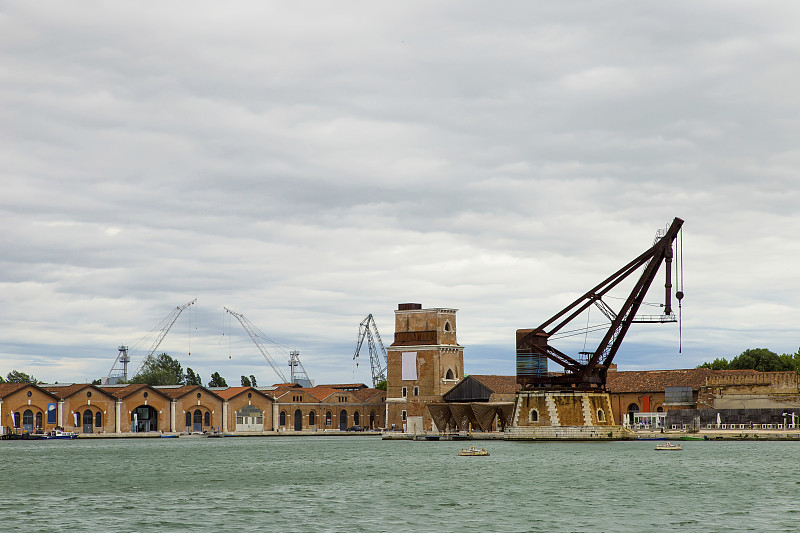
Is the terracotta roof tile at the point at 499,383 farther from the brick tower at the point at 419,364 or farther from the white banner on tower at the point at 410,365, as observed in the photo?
the white banner on tower at the point at 410,365

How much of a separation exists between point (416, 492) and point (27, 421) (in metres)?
101

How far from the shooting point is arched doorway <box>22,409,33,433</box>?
13600 centimetres

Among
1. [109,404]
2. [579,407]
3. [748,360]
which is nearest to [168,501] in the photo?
[579,407]

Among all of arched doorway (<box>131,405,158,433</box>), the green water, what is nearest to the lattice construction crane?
the green water

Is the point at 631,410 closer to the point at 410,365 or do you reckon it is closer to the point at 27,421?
the point at 410,365

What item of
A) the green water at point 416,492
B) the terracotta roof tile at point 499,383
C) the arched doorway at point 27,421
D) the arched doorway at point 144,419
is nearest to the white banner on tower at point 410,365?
the terracotta roof tile at point 499,383

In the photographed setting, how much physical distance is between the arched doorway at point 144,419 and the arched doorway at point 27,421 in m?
14.3

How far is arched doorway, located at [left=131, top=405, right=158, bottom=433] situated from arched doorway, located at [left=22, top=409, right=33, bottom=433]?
14.3 meters

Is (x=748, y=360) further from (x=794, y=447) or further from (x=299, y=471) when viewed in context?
(x=299, y=471)

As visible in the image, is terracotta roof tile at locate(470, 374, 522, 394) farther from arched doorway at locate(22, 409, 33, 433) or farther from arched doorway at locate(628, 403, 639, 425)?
arched doorway at locate(22, 409, 33, 433)

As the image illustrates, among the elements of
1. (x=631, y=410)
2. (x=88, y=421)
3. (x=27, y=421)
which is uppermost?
(x=631, y=410)

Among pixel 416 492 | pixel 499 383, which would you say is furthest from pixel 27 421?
pixel 416 492

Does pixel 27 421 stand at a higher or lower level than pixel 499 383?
lower

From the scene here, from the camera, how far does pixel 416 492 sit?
164ft
